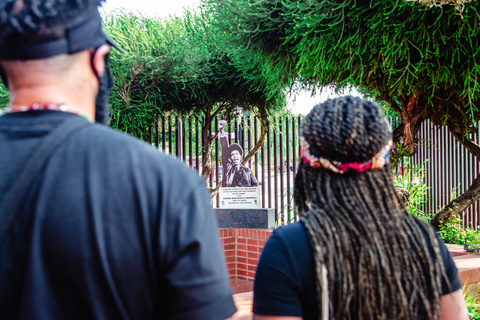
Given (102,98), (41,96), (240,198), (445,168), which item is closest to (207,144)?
(240,198)

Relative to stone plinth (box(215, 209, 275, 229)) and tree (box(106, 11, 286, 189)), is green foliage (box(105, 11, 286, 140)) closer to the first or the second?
tree (box(106, 11, 286, 189))

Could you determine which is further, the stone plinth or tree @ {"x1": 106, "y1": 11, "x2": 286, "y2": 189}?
tree @ {"x1": 106, "y1": 11, "x2": 286, "y2": 189}

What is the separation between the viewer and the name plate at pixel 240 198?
6258mm

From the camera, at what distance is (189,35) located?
868 centimetres

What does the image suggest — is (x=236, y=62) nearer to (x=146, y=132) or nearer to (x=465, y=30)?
(x=146, y=132)

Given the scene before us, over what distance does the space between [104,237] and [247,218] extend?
5256 mm

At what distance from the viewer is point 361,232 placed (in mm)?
1238

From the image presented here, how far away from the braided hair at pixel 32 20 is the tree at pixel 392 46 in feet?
11.0

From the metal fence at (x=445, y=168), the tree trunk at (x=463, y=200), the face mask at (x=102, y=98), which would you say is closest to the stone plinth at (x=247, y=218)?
the tree trunk at (x=463, y=200)

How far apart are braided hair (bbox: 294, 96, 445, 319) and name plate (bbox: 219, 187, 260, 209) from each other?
16.1 ft

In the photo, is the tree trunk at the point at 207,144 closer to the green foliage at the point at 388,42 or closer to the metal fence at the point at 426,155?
the metal fence at the point at 426,155

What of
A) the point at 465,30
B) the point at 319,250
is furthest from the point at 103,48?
the point at 465,30

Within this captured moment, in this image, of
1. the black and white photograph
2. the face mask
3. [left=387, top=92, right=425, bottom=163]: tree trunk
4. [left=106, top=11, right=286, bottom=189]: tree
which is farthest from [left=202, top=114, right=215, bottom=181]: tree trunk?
the face mask

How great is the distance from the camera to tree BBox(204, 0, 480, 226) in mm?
4016
